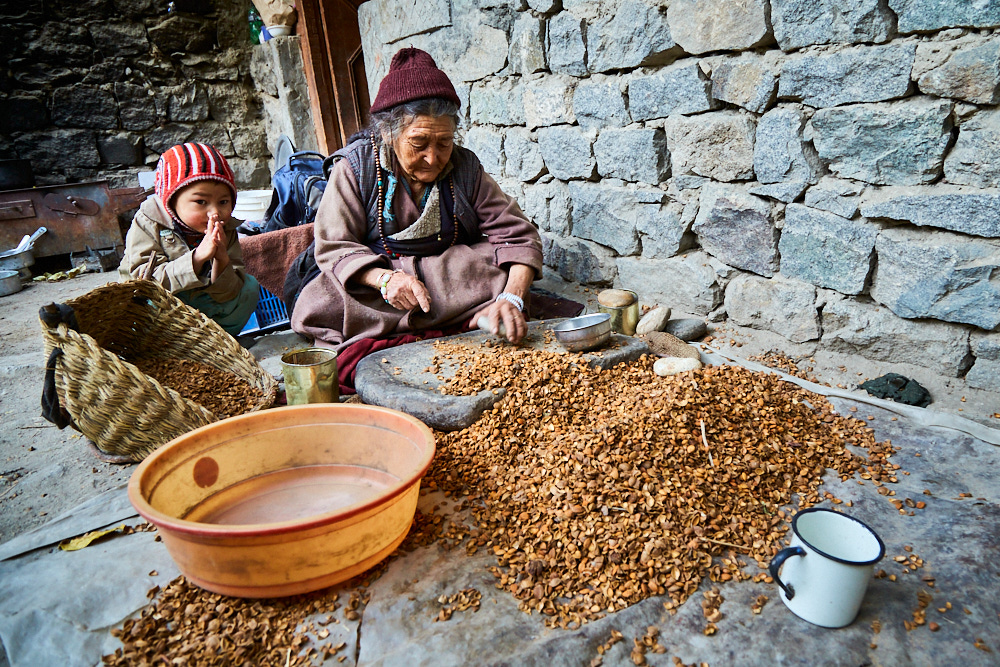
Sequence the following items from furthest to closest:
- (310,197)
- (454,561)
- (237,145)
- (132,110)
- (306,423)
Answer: (237,145), (132,110), (310,197), (306,423), (454,561)

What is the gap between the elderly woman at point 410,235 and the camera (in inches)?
93.1

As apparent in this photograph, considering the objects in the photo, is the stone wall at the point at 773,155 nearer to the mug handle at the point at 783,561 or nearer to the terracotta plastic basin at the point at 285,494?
the mug handle at the point at 783,561

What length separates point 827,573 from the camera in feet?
3.96

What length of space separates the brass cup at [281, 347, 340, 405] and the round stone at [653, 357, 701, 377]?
1.15m

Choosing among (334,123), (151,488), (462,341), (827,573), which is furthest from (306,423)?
(334,123)

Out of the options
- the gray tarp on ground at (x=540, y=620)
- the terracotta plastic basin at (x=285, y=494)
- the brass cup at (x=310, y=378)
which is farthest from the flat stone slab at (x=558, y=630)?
the brass cup at (x=310, y=378)

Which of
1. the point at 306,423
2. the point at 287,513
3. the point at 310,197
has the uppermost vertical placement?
the point at 310,197

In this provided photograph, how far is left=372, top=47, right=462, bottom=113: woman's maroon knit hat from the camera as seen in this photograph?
7.53 feet

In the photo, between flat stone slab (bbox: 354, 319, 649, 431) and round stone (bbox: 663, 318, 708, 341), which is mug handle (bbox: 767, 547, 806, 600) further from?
round stone (bbox: 663, 318, 708, 341)

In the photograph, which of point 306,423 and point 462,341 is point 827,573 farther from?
point 462,341

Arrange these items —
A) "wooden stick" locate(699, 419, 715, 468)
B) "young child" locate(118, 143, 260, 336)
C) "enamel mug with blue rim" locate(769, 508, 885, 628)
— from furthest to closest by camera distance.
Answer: "young child" locate(118, 143, 260, 336) → "wooden stick" locate(699, 419, 715, 468) → "enamel mug with blue rim" locate(769, 508, 885, 628)

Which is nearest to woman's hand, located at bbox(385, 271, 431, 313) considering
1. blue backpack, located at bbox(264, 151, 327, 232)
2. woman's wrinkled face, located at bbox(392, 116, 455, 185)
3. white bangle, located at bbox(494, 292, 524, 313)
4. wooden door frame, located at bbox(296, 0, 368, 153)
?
white bangle, located at bbox(494, 292, 524, 313)

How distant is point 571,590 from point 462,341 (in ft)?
4.02

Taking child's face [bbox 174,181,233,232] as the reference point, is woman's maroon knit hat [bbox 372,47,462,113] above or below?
above
